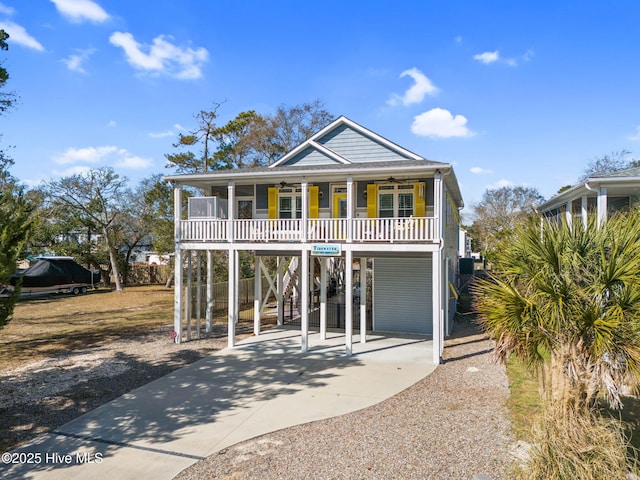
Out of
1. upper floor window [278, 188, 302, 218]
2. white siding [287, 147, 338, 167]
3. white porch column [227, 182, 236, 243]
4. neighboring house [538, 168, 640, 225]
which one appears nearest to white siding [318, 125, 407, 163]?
white siding [287, 147, 338, 167]

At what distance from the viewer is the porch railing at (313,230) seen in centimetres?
1139

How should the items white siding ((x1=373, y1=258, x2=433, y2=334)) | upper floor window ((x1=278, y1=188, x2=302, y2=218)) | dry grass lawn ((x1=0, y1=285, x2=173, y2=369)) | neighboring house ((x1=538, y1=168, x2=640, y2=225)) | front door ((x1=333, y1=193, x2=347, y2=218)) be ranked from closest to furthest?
neighboring house ((x1=538, y1=168, x2=640, y2=225)) < dry grass lawn ((x1=0, y1=285, x2=173, y2=369)) < front door ((x1=333, y1=193, x2=347, y2=218)) < white siding ((x1=373, y1=258, x2=433, y2=334)) < upper floor window ((x1=278, y1=188, x2=302, y2=218))

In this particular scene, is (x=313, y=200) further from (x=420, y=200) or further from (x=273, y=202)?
(x=420, y=200)

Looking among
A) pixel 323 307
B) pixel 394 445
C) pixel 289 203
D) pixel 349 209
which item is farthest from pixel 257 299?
pixel 394 445

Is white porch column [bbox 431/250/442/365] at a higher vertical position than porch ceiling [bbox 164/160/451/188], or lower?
lower

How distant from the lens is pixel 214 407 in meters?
7.56

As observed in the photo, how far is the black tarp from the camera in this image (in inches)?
964

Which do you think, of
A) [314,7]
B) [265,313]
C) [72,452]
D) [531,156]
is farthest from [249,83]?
[531,156]

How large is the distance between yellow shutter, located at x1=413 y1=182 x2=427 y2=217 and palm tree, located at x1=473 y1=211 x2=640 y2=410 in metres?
7.51

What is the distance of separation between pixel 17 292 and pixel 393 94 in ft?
63.7

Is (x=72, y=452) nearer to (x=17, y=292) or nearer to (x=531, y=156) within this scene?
(x=17, y=292)

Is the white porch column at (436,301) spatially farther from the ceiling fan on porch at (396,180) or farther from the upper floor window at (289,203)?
the upper floor window at (289,203)

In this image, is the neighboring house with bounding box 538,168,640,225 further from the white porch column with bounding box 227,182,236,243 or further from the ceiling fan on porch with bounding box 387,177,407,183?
Result: the white porch column with bounding box 227,182,236,243

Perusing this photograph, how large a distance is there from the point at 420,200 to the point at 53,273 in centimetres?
2483
